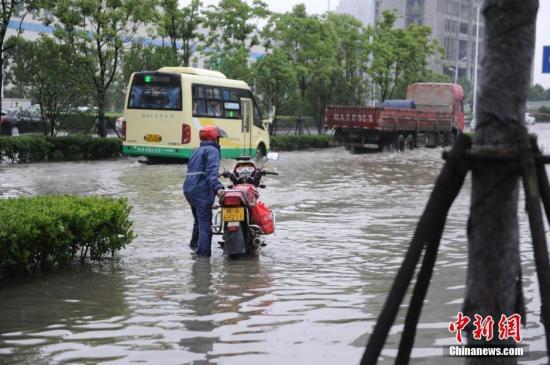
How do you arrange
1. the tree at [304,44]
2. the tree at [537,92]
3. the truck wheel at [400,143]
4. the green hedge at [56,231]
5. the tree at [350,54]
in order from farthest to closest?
the tree at [537,92] → the tree at [350,54] → the tree at [304,44] → the truck wheel at [400,143] → the green hedge at [56,231]

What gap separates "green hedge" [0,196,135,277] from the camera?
24.7 ft

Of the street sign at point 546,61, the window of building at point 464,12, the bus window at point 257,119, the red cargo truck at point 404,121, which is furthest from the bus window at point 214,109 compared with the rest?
the window of building at point 464,12

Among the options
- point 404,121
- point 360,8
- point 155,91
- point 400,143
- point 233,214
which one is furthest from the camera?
point 360,8

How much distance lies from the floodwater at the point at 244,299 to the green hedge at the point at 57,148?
438 inches

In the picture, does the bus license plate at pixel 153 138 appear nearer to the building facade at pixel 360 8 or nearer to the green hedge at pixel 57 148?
the green hedge at pixel 57 148

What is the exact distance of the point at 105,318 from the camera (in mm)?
6727

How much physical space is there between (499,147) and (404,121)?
34151 mm

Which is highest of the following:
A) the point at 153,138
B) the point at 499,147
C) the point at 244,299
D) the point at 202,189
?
the point at 499,147

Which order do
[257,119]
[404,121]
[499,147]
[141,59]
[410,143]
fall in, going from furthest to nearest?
1. [410,143]
2. [404,121]
3. [141,59]
4. [257,119]
5. [499,147]

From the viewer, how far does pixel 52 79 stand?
26.2 metres

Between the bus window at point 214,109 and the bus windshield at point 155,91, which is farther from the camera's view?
the bus window at point 214,109

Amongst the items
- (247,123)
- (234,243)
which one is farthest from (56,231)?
(247,123)

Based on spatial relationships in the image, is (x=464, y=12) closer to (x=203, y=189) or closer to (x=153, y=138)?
(x=153, y=138)

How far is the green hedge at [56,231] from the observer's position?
7539 millimetres
